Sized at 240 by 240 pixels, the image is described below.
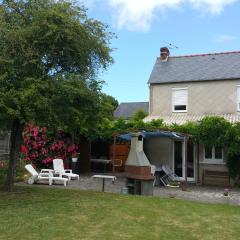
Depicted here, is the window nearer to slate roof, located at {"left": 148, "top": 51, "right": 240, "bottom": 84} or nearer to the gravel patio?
slate roof, located at {"left": 148, "top": 51, "right": 240, "bottom": 84}

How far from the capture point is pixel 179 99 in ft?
89.2

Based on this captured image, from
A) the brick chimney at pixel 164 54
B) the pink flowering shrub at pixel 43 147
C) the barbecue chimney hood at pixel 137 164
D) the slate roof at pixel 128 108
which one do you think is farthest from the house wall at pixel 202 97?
the slate roof at pixel 128 108

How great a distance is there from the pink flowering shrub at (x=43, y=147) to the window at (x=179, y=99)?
7.06 metres

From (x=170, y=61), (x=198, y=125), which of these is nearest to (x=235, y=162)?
(x=198, y=125)

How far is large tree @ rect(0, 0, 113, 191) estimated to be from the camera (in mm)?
13094

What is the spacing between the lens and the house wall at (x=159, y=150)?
2542cm

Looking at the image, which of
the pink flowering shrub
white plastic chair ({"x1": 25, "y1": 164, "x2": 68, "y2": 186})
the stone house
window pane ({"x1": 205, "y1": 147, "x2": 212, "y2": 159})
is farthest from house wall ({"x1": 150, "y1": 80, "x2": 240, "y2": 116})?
white plastic chair ({"x1": 25, "y1": 164, "x2": 68, "y2": 186})

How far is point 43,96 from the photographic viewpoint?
1323 centimetres

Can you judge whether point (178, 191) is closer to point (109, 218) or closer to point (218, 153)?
point (218, 153)

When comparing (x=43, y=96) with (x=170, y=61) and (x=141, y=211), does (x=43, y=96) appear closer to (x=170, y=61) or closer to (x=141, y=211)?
(x=141, y=211)

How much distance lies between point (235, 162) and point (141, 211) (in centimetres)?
1203

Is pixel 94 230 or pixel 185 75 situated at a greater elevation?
pixel 185 75

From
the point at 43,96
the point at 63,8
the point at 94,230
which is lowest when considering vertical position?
the point at 94,230

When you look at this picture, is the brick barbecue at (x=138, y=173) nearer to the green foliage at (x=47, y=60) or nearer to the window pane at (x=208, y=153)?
the green foliage at (x=47, y=60)
